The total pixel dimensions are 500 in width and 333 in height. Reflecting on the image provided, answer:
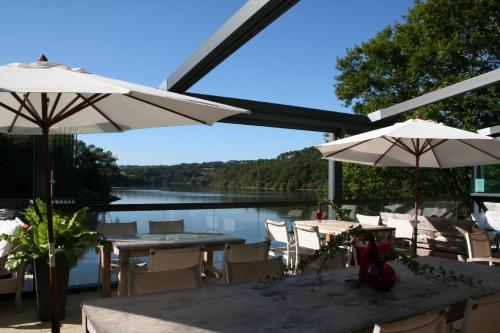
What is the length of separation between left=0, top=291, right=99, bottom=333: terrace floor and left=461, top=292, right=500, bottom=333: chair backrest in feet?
10.3

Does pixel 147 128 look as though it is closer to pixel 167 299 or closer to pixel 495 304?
pixel 167 299

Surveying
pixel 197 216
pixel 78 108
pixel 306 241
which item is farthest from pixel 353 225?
pixel 78 108

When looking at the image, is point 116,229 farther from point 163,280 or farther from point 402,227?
point 402,227

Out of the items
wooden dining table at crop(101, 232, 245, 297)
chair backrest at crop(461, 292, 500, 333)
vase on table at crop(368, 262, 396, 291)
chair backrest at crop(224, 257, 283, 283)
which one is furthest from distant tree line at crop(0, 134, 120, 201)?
chair backrest at crop(461, 292, 500, 333)

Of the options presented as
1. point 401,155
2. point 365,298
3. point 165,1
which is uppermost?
point 165,1

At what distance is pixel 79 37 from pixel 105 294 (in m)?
4.14

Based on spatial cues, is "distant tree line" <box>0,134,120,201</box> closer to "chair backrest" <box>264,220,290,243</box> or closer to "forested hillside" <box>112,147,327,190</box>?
"forested hillside" <box>112,147,327,190</box>

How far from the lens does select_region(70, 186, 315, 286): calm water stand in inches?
209

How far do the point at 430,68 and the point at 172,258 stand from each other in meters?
15.1

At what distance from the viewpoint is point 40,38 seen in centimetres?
667

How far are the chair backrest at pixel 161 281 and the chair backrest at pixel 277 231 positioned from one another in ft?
9.85

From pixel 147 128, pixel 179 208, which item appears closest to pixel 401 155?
pixel 179 208

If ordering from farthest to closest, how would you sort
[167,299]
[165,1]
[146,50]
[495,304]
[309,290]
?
[146,50] < [165,1] < [309,290] < [167,299] < [495,304]

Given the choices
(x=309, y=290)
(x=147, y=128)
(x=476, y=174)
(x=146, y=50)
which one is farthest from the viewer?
(x=476, y=174)
